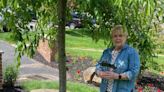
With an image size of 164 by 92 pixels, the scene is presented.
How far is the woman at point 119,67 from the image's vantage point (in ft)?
18.2

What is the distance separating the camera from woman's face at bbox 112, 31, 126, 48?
555 cm

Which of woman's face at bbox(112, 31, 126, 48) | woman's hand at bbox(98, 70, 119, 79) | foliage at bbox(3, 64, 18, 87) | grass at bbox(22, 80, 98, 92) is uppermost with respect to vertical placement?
woman's face at bbox(112, 31, 126, 48)

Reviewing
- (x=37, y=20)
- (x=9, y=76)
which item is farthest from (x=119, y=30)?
(x=9, y=76)

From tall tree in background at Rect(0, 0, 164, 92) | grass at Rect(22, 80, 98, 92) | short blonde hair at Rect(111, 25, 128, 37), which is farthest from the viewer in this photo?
grass at Rect(22, 80, 98, 92)

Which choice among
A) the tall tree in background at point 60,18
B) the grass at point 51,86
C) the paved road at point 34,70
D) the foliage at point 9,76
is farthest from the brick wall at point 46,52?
the tall tree in background at point 60,18

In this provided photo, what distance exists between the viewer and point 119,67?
5.66 m

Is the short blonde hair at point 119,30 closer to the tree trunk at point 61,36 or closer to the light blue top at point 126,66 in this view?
the light blue top at point 126,66

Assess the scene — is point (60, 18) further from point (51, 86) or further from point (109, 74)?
point (51, 86)

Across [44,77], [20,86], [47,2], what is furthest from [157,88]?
[47,2]

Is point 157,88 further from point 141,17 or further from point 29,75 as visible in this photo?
point 141,17

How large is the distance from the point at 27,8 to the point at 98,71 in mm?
1233

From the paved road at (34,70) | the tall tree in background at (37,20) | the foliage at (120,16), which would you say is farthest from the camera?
the paved road at (34,70)

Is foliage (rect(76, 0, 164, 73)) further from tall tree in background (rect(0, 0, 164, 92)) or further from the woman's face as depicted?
the woman's face

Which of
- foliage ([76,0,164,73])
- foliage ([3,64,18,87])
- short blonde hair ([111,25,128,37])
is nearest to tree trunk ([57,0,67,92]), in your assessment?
foliage ([76,0,164,73])
